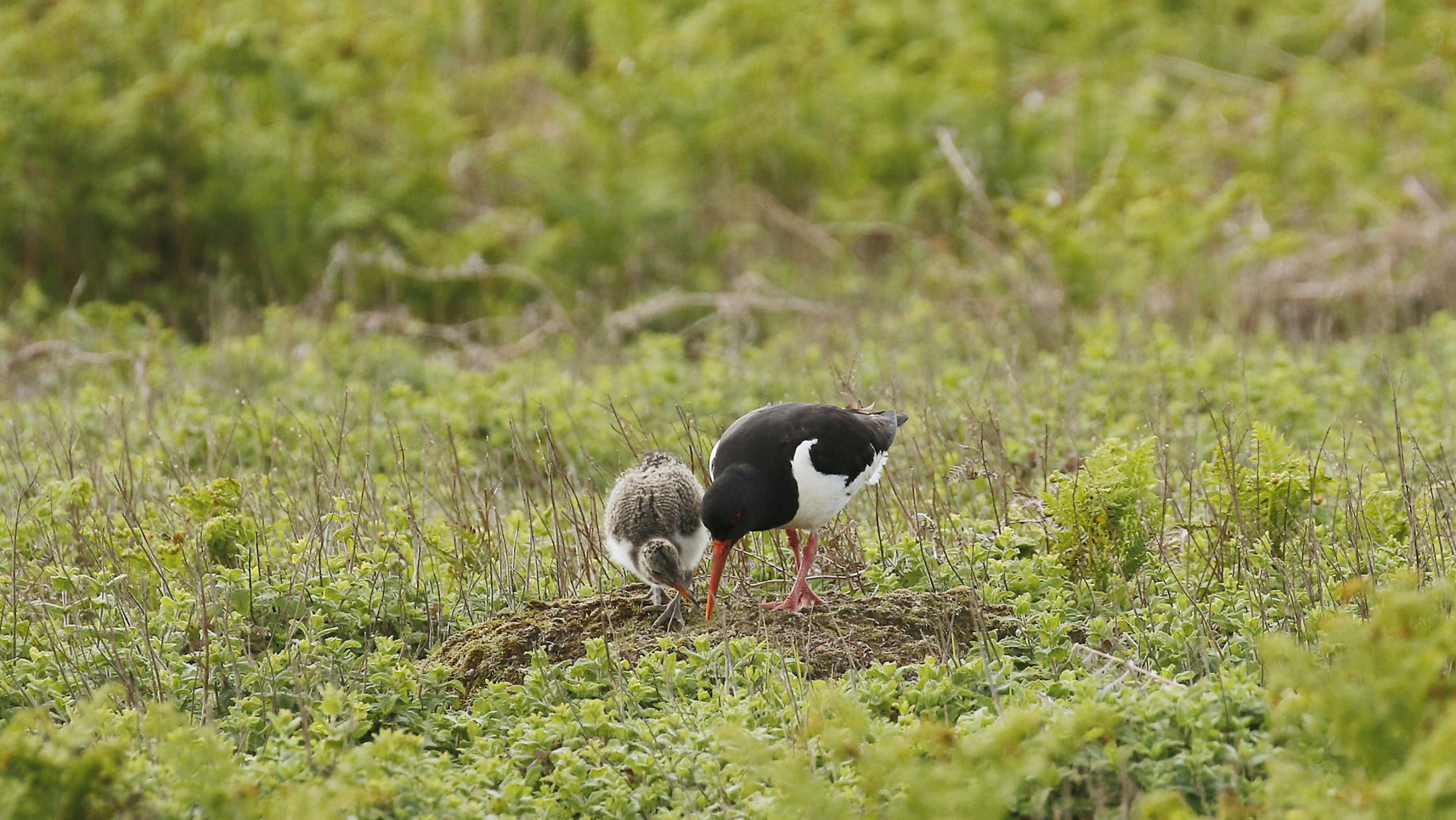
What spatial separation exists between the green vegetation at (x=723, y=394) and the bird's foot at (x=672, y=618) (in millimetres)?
90

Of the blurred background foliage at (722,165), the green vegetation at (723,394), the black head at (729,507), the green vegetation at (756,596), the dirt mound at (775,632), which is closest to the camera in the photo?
the green vegetation at (756,596)

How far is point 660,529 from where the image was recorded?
5871 mm

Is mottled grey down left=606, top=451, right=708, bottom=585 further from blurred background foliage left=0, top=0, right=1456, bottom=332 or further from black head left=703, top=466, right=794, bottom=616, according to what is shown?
blurred background foliage left=0, top=0, right=1456, bottom=332

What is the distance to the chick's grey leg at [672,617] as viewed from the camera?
5.75 meters

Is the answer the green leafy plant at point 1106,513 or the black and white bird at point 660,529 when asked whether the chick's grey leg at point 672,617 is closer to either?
the black and white bird at point 660,529

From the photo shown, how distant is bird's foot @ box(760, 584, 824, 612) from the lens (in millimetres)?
5750

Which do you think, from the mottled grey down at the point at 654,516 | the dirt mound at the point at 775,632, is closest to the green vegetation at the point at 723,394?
the dirt mound at the point at 775,632

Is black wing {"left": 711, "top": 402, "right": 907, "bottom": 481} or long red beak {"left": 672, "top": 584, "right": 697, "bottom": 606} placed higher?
black wing {"left": 711, "top": 402, "right": 907, "bottom": 481}

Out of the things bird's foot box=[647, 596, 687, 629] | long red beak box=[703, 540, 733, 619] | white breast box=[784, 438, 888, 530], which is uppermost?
white breast box=[784, 438, 888, 530]

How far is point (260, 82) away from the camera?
12.9 meters

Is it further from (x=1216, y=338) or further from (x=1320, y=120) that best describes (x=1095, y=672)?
(x=1320, y=120)

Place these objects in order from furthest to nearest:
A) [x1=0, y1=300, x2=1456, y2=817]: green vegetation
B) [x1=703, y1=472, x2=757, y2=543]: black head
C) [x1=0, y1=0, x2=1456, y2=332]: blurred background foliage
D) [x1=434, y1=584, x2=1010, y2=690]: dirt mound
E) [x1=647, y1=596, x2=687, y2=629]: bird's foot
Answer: [x1=0, y1=0, x2=1456, y2=332]: blurred background foliage → [x1=647, y1=596, x2=687, y2=629]: bird's foot → [x1=703, y1=472, x2=757, y2=543]: black head → [x1=434, y1=584, x2=1010, y2=690]: dirt mound → [x1=0, y1=300, x2=1456, y2=817]: green vegetation

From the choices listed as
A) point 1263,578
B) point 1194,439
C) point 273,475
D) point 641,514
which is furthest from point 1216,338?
point 273,475

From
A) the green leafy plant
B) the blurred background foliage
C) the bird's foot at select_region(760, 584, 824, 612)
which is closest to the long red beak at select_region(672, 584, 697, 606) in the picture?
the bird's foot at select_region(760, 584, 824, 612)
